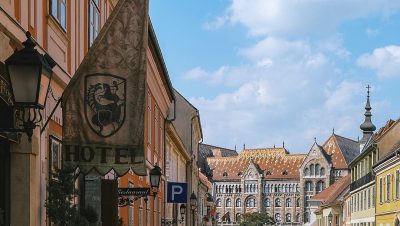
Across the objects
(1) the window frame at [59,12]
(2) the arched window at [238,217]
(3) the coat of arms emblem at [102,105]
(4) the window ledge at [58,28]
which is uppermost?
(1) the window frame at [59,12]

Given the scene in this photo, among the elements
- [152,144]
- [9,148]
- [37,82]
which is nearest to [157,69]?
[152,144]

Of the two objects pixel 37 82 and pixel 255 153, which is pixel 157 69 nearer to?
pixel 37 82

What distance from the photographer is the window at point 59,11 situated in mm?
9934

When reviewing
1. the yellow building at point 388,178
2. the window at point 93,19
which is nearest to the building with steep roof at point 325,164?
the yellow building at point 388,178

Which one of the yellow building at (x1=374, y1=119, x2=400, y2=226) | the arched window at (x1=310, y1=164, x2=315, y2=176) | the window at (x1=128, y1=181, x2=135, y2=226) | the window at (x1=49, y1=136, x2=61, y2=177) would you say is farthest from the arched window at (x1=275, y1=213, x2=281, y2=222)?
the window at (x1=49, y1=136, x2=61, y2=177)

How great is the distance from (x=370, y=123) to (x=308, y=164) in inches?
2490

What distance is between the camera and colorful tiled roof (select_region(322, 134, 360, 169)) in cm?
14712

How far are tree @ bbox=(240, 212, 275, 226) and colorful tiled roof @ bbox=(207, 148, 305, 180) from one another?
12.5 meters

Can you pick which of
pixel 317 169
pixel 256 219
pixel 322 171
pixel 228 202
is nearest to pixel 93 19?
pixel 256 219

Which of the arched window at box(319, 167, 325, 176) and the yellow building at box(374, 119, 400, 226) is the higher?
the yellow building at box(374, 119, 400, 226)

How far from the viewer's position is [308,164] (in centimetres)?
15338

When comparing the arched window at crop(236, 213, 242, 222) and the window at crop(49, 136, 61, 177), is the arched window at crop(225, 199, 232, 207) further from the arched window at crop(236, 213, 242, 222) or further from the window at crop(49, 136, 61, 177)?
Answer: the window at crop(49, 136, 61, 177)

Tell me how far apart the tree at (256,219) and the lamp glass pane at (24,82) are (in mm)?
144549

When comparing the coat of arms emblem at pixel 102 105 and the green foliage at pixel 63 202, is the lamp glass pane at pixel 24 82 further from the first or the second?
the green foliage at pixel 63 202
